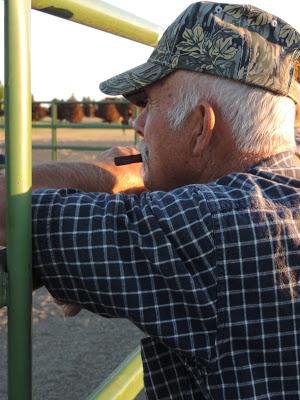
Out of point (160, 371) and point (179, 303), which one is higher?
point (179, 303)

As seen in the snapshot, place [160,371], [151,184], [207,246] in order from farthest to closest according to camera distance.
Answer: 1. [151,184]
2. [160,371]
3. [207,246]

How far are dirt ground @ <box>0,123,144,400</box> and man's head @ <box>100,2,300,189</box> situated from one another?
4.72 feet

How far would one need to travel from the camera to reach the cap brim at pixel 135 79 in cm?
125

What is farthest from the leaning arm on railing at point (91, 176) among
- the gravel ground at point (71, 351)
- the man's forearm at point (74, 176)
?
the gravel ground at point (71, 351)

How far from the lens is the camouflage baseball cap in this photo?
1.19m

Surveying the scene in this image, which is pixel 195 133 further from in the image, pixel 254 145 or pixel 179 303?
pixel 179 303

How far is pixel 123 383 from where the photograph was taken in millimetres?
1641

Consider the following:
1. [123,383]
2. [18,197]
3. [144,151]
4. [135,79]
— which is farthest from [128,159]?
[123,383]

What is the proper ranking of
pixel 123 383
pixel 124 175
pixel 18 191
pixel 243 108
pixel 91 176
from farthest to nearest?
1. pixel 123 383
2. pixel 124 175
3. pixel 91 176
4. pixel 243 108
5. pixel 18 191

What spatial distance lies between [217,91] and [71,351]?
8.04 ft

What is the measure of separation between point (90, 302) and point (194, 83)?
1.42 feet

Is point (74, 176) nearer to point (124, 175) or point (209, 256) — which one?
point (124, 175)

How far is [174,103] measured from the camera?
1.22m

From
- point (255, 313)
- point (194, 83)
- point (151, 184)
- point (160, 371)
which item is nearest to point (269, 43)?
point (194, 83)
